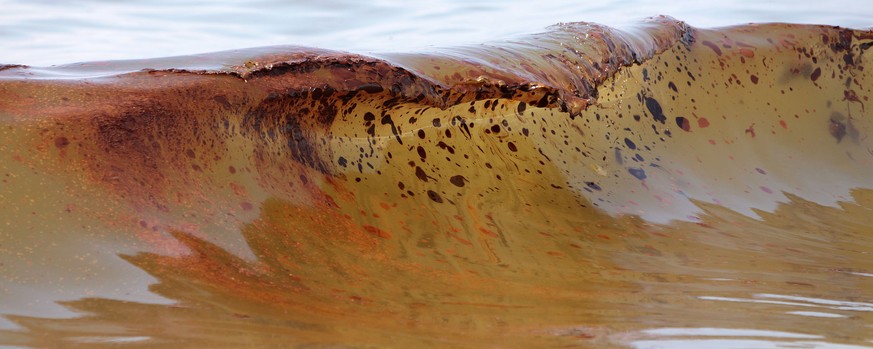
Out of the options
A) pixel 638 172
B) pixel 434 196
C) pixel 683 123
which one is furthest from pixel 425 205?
pixel 683 123

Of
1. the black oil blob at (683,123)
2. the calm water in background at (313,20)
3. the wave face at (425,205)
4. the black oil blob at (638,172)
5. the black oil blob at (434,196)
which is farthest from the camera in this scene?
Result: the calm water in background at (313,20)

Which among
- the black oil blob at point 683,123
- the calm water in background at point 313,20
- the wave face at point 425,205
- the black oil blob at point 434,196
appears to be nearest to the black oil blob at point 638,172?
the wave face at point 425,205

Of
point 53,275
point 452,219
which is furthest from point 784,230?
point 53,275

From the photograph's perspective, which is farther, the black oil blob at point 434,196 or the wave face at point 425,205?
the black oil blob at point 434,196

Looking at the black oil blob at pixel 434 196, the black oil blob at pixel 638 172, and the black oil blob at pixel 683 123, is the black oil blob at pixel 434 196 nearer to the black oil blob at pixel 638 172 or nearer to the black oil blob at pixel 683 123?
the black oil blob at pixel 638 172

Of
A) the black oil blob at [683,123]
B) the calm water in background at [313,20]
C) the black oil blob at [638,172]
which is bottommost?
the black oil blob at [638,172]

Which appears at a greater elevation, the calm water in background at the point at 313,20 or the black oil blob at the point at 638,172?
the calm water in background at the point at 313,20

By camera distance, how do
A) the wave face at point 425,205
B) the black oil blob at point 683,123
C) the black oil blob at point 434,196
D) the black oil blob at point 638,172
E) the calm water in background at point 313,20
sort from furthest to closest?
the calm water in background at point 313,20 → the black oil blob at point 683,123 → the black oil blob at point 638,172 → the black oil blob at point 434,196 → the wave face at point 425,205

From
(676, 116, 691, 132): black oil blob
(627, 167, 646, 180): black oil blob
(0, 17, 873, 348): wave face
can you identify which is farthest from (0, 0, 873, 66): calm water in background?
(627, 167, 646, 180): black oil blob
